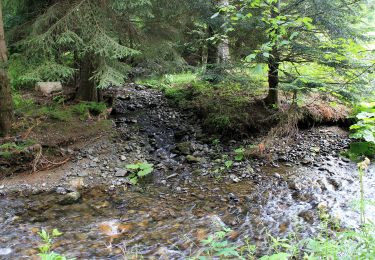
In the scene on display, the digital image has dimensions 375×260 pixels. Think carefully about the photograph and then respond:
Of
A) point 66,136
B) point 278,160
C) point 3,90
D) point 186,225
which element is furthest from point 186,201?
point 3,90

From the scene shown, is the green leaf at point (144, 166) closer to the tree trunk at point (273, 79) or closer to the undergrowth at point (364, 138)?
the tree trunk at point (273, 79)

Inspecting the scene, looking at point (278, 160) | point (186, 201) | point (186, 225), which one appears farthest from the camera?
point (278, 160)

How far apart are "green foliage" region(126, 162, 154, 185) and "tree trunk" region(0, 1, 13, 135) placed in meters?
2.99

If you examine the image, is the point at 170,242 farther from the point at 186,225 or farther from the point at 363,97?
the point at 363,97

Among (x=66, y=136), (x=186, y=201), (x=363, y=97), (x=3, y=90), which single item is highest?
(x=3, y=90)

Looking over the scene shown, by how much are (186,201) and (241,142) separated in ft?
9.91

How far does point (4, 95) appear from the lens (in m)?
6.88

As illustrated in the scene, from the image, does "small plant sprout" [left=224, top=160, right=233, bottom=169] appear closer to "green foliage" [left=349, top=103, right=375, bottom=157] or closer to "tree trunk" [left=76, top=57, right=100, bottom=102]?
"green foliage" [left=349, top=103, right=375, bottom=157]

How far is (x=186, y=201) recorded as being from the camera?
18.7ft

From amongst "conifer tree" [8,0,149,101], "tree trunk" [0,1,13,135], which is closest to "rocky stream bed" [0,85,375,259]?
"tree trunk" [0,1,13,135]

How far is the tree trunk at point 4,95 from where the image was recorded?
22.0ft

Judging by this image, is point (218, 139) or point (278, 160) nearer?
point (278, 160)

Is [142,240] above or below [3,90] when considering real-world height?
below

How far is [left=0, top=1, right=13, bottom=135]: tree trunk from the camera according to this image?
22.0 feet
